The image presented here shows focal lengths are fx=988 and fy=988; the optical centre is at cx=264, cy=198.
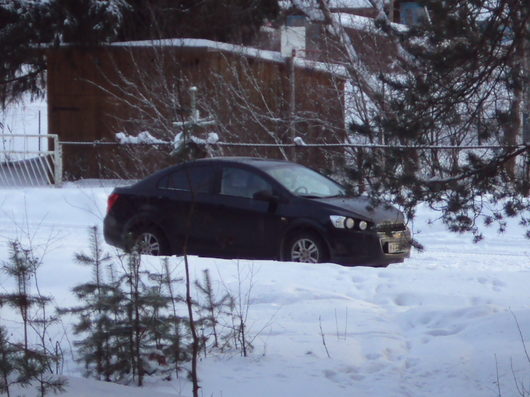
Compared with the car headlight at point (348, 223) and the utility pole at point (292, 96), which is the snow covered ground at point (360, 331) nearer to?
the car headlight at point (348, 223)

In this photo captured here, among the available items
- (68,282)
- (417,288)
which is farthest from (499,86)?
(68,282)

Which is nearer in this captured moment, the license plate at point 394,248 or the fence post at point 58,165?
the license plate at point 394,248

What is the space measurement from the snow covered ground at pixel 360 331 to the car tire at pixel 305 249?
0.92 m

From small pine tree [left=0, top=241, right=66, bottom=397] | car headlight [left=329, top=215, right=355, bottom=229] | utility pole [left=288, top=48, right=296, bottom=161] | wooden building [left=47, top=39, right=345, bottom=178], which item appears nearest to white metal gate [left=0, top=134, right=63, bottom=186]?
wooden building [left=47, top=39, right=345, bottom=178]

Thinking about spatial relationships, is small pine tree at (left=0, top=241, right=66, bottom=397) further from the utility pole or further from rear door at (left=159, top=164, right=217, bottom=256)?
the utility pole

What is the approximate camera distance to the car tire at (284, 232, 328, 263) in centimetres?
1224

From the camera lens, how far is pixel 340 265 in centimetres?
1184

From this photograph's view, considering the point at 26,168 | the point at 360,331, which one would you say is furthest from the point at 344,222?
the point at 26,168

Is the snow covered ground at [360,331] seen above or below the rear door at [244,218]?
below

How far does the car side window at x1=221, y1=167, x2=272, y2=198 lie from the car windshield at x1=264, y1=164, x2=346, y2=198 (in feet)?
0.58

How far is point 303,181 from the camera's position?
1295cm

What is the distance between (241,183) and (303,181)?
32.2 inches

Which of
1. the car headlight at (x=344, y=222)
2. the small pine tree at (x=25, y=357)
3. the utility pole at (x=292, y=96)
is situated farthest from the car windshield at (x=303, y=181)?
the utility pole at (x=292, y=96)

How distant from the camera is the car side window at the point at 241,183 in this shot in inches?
500
